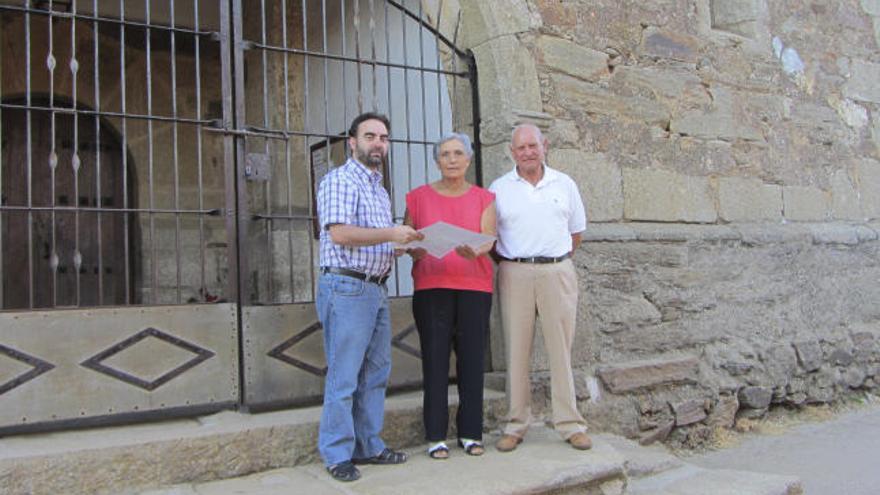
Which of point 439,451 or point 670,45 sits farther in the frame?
point 670,45

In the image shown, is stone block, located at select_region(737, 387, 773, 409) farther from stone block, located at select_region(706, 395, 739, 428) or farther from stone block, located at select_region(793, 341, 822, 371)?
stone block, located at select_region(793, 341, 822, 371)

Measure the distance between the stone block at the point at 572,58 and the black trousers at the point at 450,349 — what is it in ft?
5.14

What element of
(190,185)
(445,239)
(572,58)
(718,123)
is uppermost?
(572,58)

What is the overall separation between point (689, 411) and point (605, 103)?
6.02 feet

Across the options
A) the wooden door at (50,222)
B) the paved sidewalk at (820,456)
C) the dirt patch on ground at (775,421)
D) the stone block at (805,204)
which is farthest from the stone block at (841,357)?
the wooden door at (50,222)

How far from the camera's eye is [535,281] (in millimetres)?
3504

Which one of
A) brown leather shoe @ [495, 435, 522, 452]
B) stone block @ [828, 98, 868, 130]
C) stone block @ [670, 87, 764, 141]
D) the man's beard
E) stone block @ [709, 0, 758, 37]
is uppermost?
stone block @ [709, 0, 758, 37]

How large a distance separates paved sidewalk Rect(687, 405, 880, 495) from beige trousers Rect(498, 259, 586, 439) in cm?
125

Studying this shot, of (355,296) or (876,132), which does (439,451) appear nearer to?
(355,296)

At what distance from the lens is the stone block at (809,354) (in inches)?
206

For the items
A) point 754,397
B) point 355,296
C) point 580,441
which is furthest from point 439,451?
point 754,397

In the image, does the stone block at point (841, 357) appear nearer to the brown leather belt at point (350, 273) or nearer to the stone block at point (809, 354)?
the stone block at point (809, 354)

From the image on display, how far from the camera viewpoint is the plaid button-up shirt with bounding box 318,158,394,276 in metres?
3.00

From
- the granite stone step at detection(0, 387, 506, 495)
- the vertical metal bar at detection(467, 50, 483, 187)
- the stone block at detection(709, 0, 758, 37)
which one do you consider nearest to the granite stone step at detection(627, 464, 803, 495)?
the granite stone step at detection(0, 387, 506, 495)
